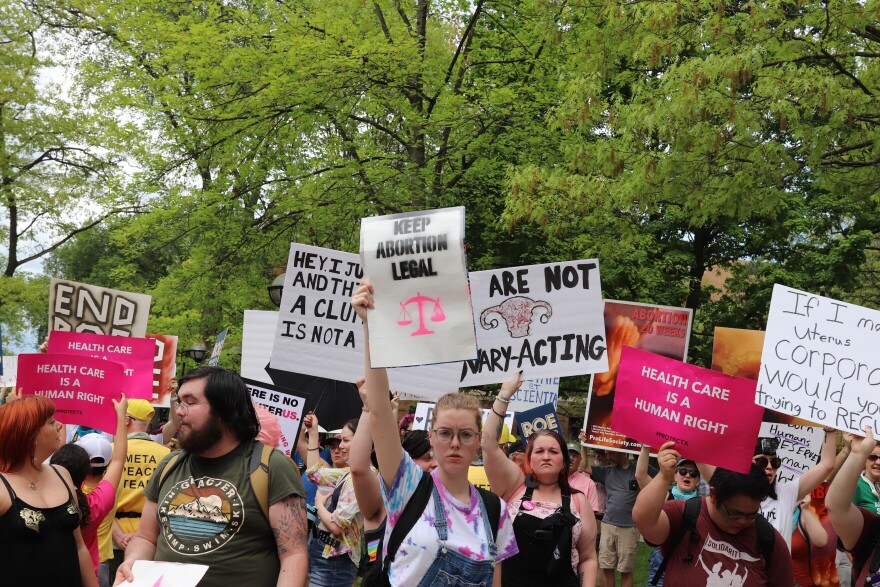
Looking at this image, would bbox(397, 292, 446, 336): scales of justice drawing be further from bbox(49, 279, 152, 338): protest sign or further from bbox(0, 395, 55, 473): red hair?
bbox(49, 279, 152, 338): protest sign

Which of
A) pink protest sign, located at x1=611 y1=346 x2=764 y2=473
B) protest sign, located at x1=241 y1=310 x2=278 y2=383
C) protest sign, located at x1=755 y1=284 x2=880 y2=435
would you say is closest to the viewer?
pink protest sign, located at x1=611 y1=346 x2=764 y2=473

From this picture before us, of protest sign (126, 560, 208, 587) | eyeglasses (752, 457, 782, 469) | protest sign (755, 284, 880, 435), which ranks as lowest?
protest sign (126, 560, 208, 587)

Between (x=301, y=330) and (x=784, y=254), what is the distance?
565 inches

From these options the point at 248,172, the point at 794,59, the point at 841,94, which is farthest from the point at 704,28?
the point at 248,172

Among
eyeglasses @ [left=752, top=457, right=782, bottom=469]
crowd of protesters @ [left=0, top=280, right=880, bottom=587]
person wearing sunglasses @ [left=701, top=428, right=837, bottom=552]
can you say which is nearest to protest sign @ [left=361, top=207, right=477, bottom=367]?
crowd of protesters @ [left=0, top=280, right=880, bottom=587]

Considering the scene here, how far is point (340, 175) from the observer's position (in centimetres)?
1644

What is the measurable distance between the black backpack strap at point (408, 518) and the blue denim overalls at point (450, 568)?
0.05 metres

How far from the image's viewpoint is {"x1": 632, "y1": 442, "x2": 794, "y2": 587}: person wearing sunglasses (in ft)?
16.0

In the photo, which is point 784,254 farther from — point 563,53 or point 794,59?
point 794,59

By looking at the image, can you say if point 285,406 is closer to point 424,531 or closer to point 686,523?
point 686,523

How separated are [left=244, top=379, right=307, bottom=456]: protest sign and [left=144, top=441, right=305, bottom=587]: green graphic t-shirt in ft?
14.7

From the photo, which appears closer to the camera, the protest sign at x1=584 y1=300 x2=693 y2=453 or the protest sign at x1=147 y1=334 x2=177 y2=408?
the protest sign at x1=584 y1=300 x2=693 y2=453

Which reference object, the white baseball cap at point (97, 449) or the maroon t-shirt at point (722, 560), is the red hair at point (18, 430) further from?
the maroon t-shirt at point (722, 560)

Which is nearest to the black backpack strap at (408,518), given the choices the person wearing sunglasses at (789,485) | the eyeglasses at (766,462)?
the person wearing sunglasses at (789,485)
